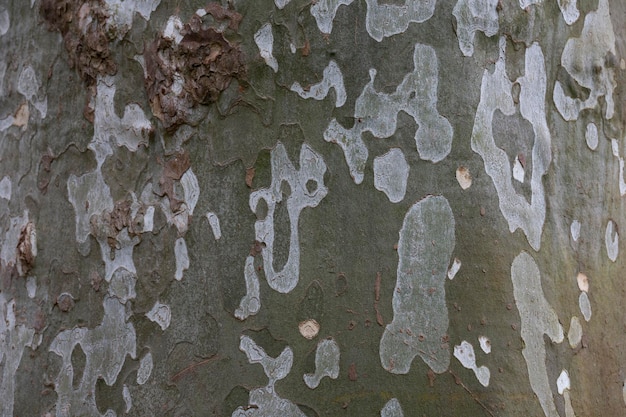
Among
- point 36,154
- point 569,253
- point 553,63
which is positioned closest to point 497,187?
point 569,253

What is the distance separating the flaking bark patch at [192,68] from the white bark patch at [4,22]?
2.21ft

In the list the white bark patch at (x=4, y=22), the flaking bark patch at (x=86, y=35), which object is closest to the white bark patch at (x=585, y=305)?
the flaking bark patch at (x=86, y=35)

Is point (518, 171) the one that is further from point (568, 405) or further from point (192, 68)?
point (192, 68)

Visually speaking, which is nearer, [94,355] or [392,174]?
[392,174]

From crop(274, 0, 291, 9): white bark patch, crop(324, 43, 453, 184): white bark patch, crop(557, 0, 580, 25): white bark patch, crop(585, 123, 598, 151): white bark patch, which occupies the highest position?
crop(274, 0, 291, 9): white bark patch

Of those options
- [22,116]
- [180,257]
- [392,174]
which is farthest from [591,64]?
[22,116]

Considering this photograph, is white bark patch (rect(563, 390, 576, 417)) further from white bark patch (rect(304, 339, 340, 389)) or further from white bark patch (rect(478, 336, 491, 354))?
white bark patch (rect(304, 339, 340, 389))

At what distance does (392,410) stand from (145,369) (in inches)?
19.9

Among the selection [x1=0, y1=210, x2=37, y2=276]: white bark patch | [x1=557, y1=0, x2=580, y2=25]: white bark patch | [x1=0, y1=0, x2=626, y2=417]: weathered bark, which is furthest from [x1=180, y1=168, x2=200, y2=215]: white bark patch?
[x1=557, y1=0, x2=580, y2=25]: white bark patch

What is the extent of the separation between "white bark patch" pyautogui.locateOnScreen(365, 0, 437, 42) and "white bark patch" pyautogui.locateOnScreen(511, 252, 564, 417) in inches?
20.3

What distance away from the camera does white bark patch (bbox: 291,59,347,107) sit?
161 cm

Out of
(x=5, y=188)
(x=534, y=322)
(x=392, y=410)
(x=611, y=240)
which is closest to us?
(x=392, y=410)

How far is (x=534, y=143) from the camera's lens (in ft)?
5.56

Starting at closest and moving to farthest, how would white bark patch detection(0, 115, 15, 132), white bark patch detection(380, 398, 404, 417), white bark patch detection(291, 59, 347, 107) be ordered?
white bark patch detection(380, 398, 404, 417) < white bark patch detection(291, 59, 347, 107) < white bark patch detection(0, 115, 15, 132)
